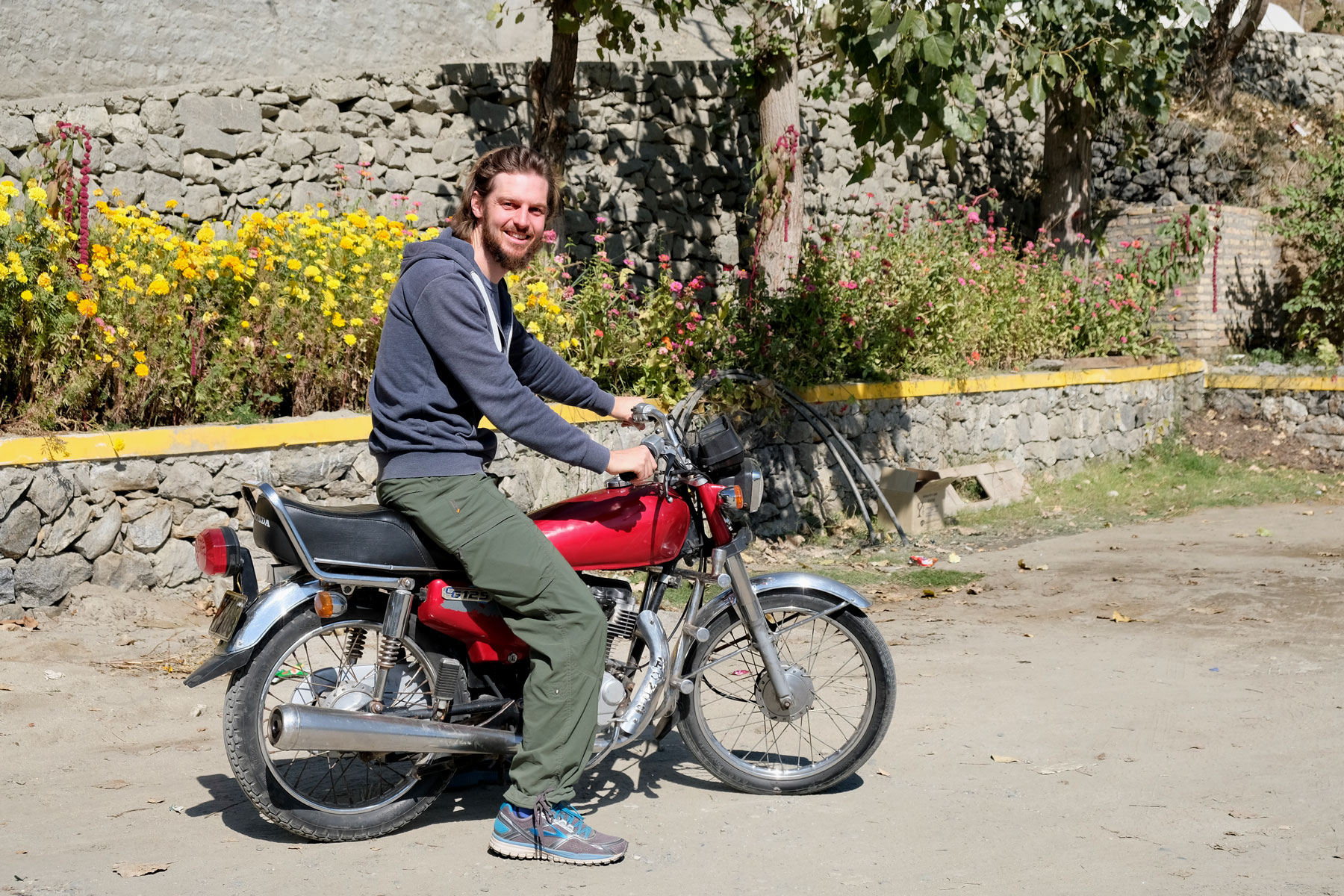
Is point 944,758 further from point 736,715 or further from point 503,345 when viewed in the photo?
point 503,345

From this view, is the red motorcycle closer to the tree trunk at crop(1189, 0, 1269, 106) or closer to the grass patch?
the grass patch

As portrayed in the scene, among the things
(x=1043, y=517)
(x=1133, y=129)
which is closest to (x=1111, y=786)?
(x=1043, y=517)

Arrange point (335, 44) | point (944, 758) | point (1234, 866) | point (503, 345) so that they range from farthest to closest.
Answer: point (335, 44) → point (944, 758) → point (503, 345) → point (1234, 866)

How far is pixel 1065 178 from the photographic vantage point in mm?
14867

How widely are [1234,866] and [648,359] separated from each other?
5522 mm

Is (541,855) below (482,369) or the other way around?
below

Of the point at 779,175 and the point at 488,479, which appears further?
the point at 779,175

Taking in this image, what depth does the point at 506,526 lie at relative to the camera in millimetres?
3473

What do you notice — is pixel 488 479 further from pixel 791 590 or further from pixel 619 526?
pixel 791 590

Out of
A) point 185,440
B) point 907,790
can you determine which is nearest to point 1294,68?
point 185,440

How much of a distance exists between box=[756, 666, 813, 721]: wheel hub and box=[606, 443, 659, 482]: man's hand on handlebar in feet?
2.80

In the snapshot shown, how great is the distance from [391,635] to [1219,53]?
18.1m

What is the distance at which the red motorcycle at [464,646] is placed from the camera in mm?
3426

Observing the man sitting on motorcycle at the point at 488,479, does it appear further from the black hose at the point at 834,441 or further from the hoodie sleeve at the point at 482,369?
the black hose at the point at 834,441
